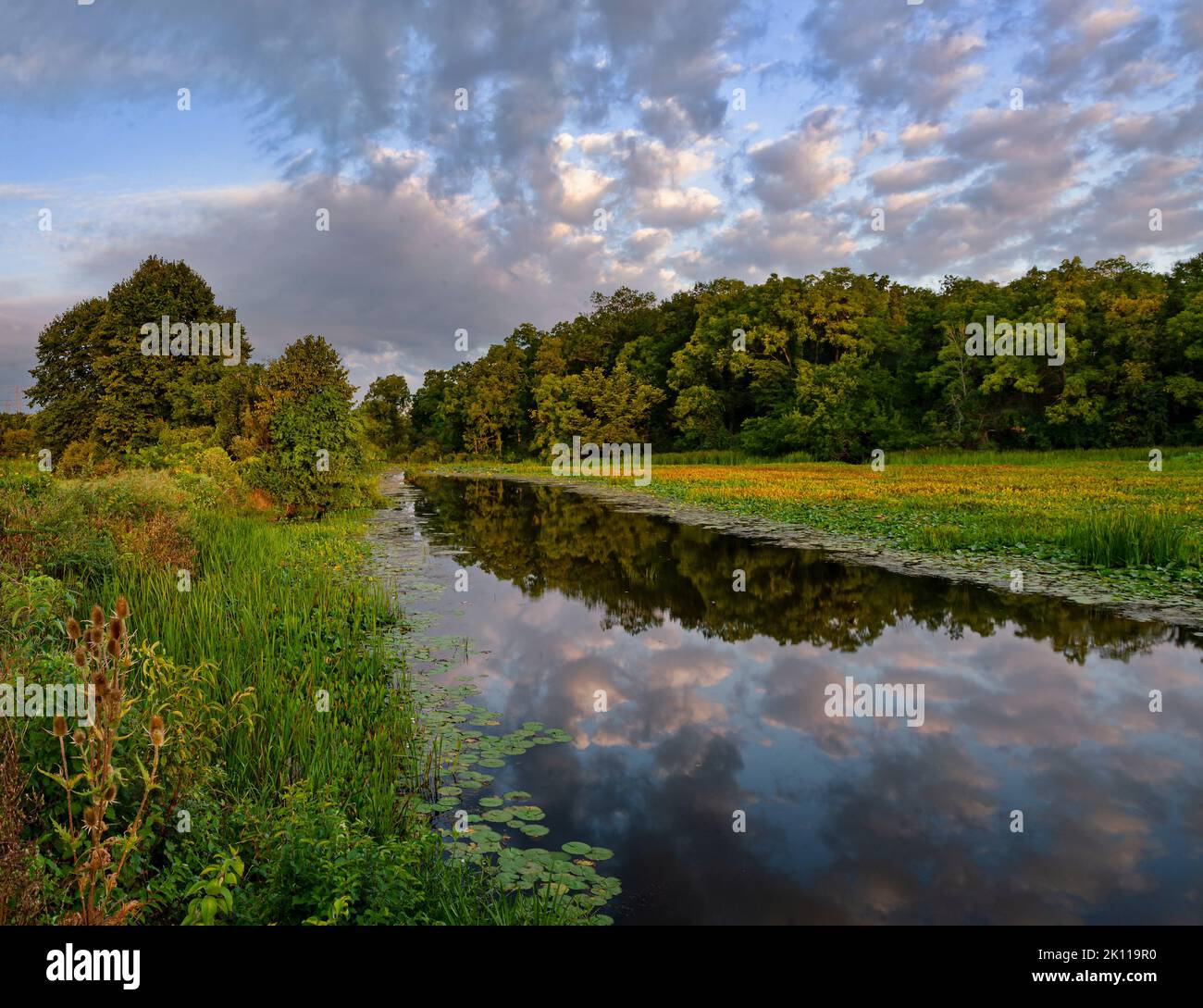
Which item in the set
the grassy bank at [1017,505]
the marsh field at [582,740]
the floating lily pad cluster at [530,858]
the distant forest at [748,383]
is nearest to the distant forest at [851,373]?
the distant forest at [748,383]

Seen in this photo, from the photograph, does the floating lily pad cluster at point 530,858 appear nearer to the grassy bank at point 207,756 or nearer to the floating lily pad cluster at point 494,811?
the floating lily pad cluster at point 494,811

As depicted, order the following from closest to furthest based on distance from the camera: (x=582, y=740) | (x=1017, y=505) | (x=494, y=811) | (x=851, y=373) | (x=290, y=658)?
(x=494, y=811)
(x=582, y=740)
(x=290, y=658)
(x=1017, y=505)
(x=851, y=373)

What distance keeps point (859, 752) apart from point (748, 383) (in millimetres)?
63481

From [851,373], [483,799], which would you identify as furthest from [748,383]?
[483,799]

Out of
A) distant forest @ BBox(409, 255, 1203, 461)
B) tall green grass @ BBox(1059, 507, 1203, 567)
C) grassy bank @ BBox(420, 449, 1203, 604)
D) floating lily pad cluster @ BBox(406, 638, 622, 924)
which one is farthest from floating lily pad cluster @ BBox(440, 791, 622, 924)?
distant forest @ BBox(409, 255, 1203, 461)

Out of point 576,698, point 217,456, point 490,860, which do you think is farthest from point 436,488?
point 490,860

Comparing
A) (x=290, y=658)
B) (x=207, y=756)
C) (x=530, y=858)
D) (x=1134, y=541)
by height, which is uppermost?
(x=1134, y=541)

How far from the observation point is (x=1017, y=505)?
18797 millimetres

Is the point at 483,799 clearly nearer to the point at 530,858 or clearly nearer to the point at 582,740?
the point at 530,858

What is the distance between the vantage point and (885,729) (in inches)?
257

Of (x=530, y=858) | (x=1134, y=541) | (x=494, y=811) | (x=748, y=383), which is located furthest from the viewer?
(x=748, y=383)
